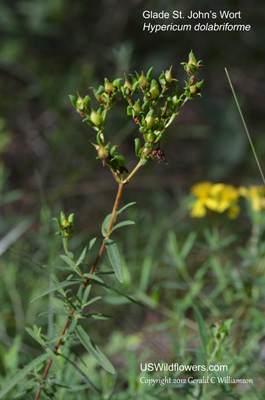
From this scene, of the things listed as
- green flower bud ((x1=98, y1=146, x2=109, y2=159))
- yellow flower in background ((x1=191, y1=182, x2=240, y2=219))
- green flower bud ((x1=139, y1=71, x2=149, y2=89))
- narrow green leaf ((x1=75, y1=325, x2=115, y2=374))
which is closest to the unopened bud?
green flower bud ((x1=139, y1=71, x2=149, y2=89))

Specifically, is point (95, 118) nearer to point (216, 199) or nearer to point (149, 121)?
point (149, 121)

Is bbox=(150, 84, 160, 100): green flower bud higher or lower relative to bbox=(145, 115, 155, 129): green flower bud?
higher

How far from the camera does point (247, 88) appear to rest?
3.28 meters

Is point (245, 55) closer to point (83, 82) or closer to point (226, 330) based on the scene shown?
point (83, 82)

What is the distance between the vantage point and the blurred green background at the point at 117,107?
2221 mm

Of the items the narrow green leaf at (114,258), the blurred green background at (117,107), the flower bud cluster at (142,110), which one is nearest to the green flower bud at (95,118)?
the flower bud cluster at (142,110)

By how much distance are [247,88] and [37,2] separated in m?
1.39

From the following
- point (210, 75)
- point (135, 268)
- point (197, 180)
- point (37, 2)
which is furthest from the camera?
point (210, 75)

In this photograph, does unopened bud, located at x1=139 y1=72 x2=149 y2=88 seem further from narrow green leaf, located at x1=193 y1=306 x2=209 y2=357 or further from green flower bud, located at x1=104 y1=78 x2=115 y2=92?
narrow green leaf, located at x1=193 y1=306 x2=209 y2=357

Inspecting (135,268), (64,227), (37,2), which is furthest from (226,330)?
(37,2)

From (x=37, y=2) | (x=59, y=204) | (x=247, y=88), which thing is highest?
(x=37, y=2)

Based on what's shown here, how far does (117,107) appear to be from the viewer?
2.46m

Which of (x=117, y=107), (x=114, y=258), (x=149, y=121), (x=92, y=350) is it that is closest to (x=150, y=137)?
(x=149, y=121)

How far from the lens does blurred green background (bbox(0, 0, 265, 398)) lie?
7.29 feet
